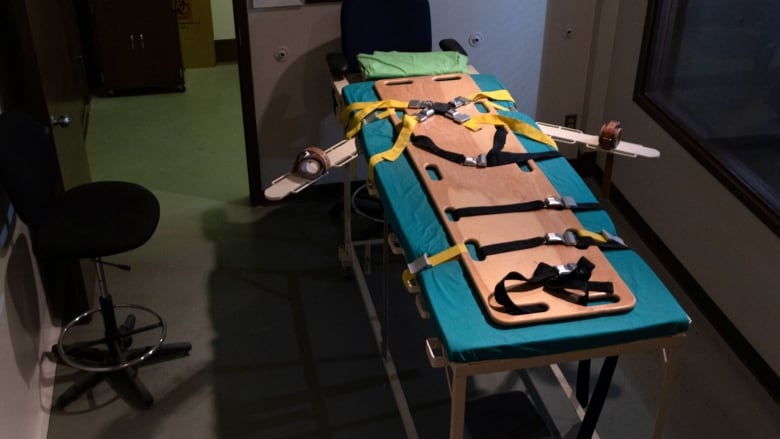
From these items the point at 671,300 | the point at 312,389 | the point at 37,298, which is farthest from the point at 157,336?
the point at 671,300

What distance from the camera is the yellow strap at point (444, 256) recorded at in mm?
2312

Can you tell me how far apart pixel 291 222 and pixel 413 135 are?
1398 mm

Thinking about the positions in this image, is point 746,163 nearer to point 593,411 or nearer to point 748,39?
point 748,39

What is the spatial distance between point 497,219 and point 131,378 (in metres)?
1.55

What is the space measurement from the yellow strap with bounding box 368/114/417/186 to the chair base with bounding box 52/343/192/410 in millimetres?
1093

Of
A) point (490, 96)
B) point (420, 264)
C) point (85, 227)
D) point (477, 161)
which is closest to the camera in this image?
point (420, 264)

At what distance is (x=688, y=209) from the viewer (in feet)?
12.0

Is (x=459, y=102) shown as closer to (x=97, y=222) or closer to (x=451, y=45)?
(x=451, y=45)

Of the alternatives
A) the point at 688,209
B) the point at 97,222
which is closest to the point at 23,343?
the point at 97,222

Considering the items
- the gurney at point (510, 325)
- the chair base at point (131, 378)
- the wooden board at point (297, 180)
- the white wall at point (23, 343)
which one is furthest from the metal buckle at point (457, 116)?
the white wall at point (23, 343)

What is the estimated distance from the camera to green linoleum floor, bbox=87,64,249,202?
14.8ft

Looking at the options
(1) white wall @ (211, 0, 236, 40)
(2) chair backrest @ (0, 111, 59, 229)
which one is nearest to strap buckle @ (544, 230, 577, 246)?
(2) chair backrest @ (0, 111, 59, 229)

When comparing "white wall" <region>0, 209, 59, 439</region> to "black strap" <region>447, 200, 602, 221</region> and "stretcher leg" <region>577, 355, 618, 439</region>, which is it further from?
"stretcher leg" <region>577, 355, 618, 439</region>

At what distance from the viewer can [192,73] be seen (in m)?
5.79
